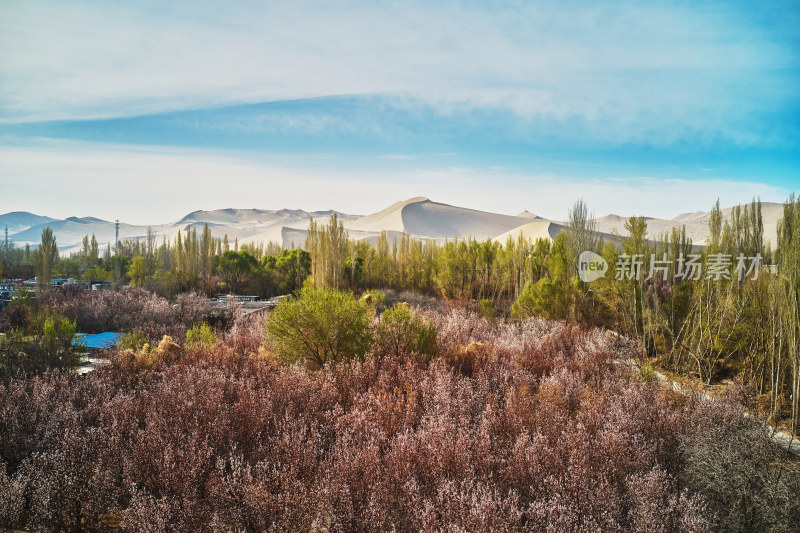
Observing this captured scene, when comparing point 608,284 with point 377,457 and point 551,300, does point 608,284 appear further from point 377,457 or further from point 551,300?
point 377,457

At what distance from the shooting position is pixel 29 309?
13.3 m

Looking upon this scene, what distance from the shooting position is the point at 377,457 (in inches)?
161

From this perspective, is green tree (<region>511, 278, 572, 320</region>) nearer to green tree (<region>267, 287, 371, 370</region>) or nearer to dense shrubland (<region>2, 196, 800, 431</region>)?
dense shrubland (<region>2, 196, 800, 431</region>)

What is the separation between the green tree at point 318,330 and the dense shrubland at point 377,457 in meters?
0.80

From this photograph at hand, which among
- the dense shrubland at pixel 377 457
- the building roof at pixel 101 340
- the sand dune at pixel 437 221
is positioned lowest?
the building roof at pixel 101 340

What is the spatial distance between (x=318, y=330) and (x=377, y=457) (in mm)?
4069

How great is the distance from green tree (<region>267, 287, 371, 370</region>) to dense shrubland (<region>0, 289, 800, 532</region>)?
0.80 metres

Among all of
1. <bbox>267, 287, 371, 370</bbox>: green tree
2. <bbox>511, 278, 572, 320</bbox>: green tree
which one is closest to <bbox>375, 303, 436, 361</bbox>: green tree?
<bbox>267, 287, 371, 370</bbox>: green tree

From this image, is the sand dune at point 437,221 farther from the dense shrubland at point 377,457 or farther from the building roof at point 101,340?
the dense shrubland at point 377,457

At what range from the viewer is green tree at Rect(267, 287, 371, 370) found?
7.89m

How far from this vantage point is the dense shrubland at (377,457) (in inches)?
140

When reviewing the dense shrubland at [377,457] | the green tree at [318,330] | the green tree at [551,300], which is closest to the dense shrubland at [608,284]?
the green tree at [551,300]

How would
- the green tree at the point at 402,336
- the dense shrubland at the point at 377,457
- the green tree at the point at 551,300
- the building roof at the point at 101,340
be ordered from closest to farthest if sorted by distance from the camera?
the dense shrubland at the point at 377,457
the green tree at the point at 402,336
the building roof at the point at 101,340
the green tree at the point at 551,300

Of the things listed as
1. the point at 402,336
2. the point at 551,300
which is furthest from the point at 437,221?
the point at 402,336
